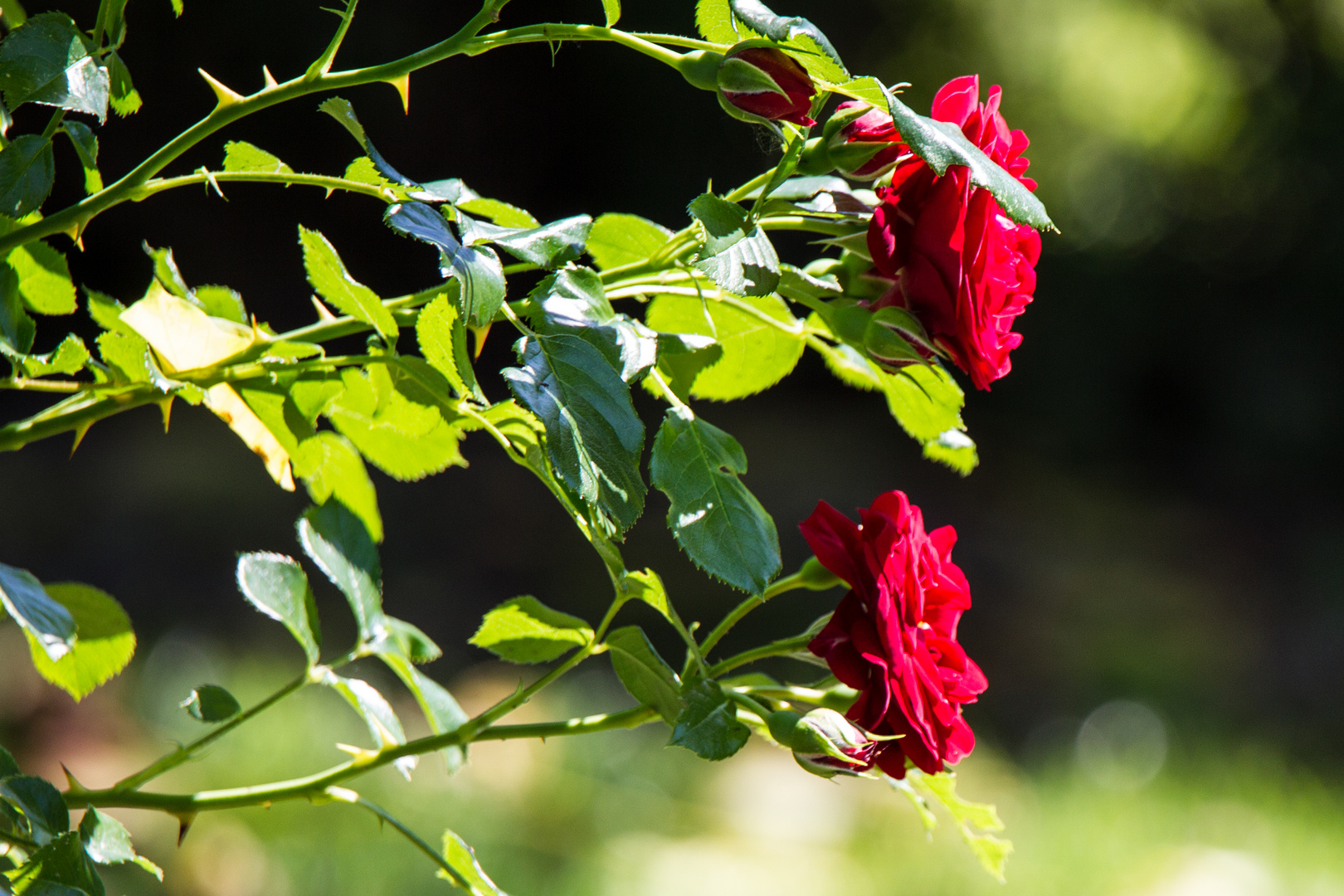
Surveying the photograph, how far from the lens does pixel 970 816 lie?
35 cm

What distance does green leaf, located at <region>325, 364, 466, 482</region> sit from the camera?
35 centimetres

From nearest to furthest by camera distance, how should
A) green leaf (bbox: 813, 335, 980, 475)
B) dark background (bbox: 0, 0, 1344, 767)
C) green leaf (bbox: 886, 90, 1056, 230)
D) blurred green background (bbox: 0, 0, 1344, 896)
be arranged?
green leaf (bbox: 886, 90, 1056, 230), green leaf (bbox: 813, 335, 980, 475), blurred green background (bbox: 0, 0, 1344, 896), dark background (bbox: 0, 0, 1344, 767)

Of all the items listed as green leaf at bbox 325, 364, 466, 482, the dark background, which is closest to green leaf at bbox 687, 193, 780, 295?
green leaf at bbox 325, 364, 466, 482

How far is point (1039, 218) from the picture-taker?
23cm

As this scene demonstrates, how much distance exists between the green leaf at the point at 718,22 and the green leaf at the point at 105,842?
0.80ft

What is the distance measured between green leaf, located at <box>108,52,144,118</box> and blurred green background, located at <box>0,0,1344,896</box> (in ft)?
4.56

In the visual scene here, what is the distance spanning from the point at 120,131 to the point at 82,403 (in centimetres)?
311

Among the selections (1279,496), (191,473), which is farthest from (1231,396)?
(191,473)

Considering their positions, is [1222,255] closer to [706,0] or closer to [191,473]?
[191,473]

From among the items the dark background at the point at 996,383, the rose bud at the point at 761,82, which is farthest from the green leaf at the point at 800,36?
the dark background at the point at 996,383

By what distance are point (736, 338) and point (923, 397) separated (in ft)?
0.19

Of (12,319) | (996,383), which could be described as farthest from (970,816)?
(996,383)

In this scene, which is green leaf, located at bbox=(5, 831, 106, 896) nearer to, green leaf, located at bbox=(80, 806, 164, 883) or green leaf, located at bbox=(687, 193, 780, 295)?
green leaf, located at bbox=(80, 806, 164, 883)

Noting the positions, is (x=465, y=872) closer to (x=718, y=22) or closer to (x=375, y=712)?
(x=375, y=712)
